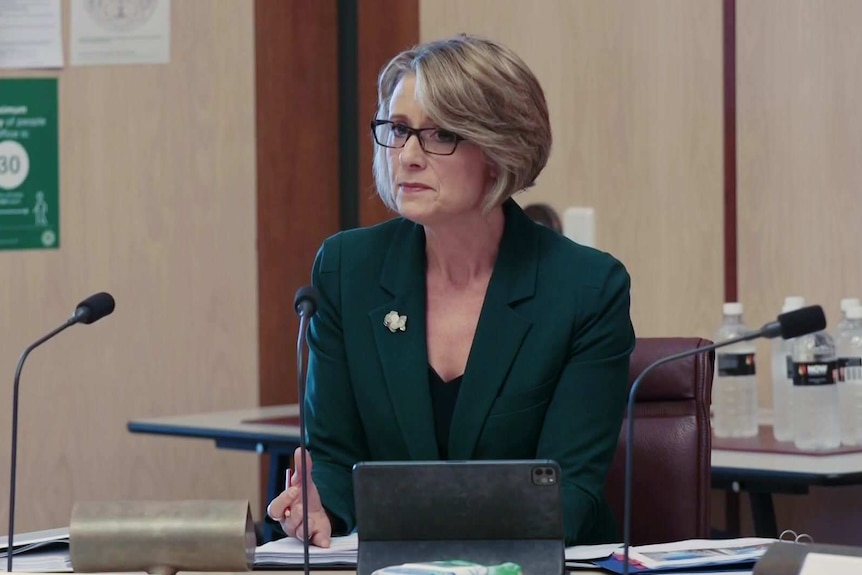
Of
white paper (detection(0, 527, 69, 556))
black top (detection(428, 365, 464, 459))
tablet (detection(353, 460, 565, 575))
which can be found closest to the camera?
tablet (detection(353, 460, 565, 575))

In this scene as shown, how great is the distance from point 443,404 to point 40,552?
0.69 meters

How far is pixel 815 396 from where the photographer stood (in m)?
3.34

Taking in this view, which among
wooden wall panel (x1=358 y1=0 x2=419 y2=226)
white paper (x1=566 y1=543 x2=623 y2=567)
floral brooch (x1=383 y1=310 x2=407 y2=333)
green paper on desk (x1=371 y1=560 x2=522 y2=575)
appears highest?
wooden wall panel (x1=358 y1=0 x2=419 y2=226)

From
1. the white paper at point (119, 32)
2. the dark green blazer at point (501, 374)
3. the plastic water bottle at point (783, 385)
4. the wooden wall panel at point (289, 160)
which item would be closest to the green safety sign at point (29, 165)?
the white paper at point (119, 32)

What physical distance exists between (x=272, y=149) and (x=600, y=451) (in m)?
2.71

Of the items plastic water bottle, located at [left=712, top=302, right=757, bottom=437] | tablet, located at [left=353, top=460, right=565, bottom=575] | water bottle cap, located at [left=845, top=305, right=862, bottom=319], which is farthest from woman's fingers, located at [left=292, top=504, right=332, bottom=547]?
water bottle cap, located at [left=845, top=305, right=862, bottom=319]

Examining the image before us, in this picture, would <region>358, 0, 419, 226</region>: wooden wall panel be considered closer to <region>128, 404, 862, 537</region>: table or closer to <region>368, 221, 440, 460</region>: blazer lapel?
<region>128, 404, 862, 537</region>: table

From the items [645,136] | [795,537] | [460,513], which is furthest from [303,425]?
[645,136]

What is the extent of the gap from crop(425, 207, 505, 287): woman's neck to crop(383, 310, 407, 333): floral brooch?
0.12 m

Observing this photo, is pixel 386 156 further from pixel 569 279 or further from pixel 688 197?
pixel 688 197

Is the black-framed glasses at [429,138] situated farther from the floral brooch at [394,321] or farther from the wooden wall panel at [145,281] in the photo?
the wooden wall panel at [145,281]

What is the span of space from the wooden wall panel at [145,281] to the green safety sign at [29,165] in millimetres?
35

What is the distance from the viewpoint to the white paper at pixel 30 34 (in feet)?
14.5

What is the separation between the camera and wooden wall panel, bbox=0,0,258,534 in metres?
4.47
